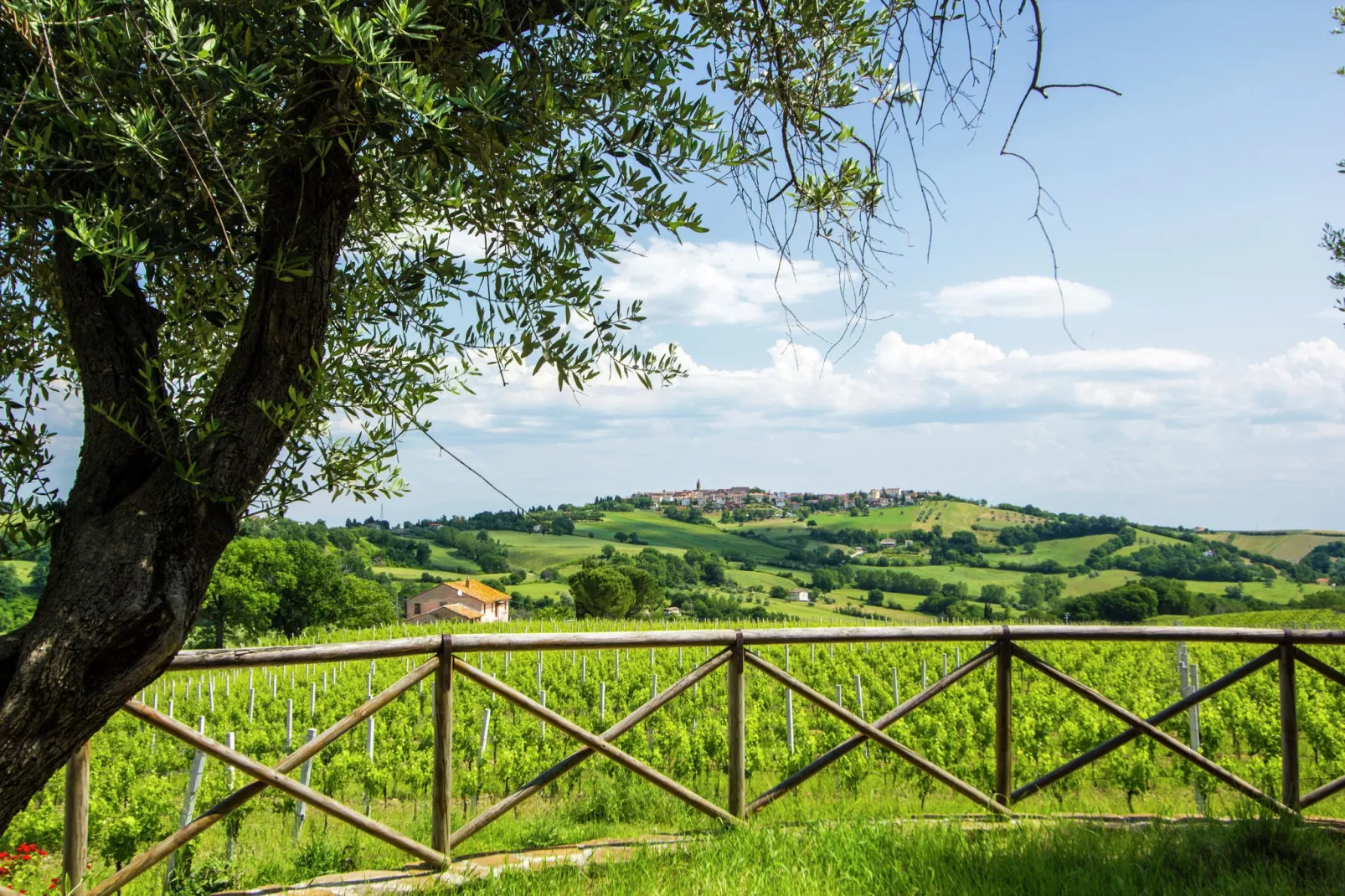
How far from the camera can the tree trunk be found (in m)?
2.17

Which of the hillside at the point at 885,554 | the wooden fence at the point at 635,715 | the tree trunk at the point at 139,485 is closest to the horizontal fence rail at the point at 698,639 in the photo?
the wooden fence at the point at 635,715

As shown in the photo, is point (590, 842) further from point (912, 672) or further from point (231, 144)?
point (912, 672)

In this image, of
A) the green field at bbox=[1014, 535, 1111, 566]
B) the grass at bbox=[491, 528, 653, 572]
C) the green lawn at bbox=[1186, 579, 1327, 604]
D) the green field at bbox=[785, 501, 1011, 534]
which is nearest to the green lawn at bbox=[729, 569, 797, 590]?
the grass at bbox=[491, 528, 653, 572]

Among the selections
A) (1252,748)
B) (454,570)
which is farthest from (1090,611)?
(1252,748)

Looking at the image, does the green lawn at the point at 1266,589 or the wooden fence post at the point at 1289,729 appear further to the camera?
the green lawn at the point at 1266,589

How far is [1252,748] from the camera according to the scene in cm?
1010

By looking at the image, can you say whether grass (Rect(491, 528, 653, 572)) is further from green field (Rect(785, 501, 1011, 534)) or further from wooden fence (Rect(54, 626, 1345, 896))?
A: wooden fence (Rect(54, 626, 1345, 896))

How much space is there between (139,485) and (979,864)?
3809mm

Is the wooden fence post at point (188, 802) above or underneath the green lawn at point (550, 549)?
above

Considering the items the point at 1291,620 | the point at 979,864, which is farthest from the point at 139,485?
the point at 1291,620

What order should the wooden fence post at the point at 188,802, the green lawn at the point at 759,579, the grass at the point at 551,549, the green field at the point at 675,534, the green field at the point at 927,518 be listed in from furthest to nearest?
the green field at the point at 927,518 < the green field at the point at 675,534 < the grass at the point at 551,549 < the green lawn at the point at 759,579 < the wooden fence post at the point at 188,802

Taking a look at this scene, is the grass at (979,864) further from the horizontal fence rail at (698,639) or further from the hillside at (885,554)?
the hillside at (885,554)

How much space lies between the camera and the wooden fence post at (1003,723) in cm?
501

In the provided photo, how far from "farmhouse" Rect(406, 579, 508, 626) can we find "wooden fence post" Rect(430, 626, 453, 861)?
146ft
